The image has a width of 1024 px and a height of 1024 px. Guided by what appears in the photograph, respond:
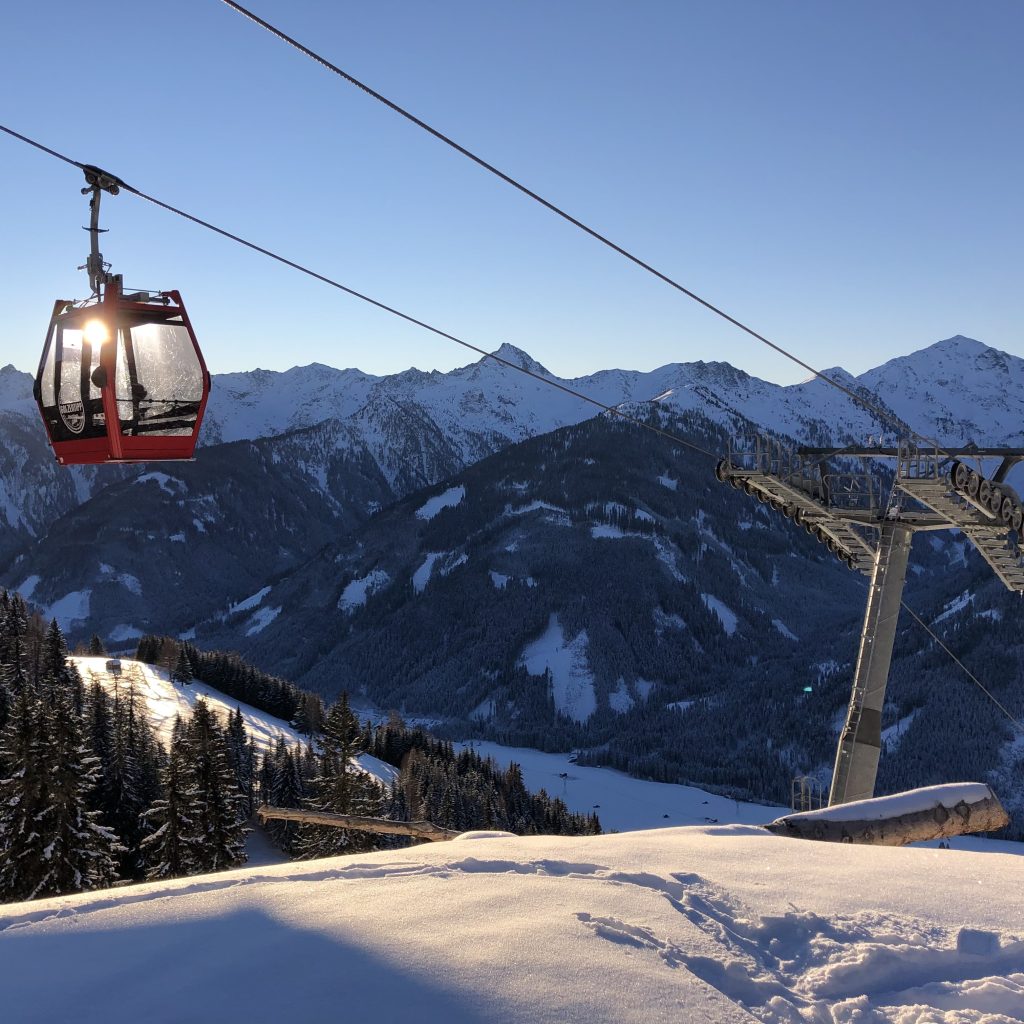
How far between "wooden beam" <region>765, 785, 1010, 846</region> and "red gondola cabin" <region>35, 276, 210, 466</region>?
27.6 ft

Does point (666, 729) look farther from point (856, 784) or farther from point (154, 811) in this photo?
point (856, 784)

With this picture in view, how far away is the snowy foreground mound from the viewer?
15.9 ft

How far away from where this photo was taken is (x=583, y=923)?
5.90 metres

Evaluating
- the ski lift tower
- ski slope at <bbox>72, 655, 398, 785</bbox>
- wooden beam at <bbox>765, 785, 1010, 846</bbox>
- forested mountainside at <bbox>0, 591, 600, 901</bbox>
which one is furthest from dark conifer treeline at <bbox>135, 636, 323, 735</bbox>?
wooden beam at <bbox>765, 785, 1010, 846</bbox>

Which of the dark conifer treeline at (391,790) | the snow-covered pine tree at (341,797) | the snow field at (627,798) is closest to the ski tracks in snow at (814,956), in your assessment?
the dark conifer treeline at (391,790)

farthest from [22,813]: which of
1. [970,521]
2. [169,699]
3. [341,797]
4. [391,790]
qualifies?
[169,699]

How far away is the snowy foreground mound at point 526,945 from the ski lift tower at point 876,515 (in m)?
7.13

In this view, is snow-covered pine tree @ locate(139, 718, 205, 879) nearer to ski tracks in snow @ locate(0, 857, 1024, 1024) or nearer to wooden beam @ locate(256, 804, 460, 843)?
wooden beam @ locate(256, 804, 460, 843)

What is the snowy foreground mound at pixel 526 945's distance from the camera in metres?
4.84

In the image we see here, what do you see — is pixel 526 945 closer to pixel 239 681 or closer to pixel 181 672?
pixel 181 672

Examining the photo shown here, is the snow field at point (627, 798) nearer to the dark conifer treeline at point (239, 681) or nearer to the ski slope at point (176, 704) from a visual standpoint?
the dark conifer treeline at point (239, 681)

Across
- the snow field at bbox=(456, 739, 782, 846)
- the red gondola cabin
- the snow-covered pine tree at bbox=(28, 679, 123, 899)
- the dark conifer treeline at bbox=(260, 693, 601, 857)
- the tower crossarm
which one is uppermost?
the red gondola cabin

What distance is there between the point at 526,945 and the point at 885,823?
7.16 metres

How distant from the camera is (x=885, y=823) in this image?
1108 centimetres
